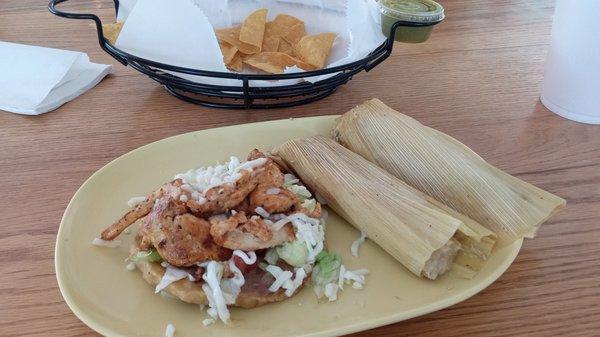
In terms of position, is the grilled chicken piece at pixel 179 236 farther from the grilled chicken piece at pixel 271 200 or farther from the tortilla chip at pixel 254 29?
the tortilla chip at pixel 254 29

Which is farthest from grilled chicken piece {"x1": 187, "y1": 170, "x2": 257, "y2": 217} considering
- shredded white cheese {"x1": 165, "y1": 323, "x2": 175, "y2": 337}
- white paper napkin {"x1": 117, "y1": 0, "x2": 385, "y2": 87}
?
white paper napkin {"x1": 117, "y1": 0, "x2": 385, "y2": 87}

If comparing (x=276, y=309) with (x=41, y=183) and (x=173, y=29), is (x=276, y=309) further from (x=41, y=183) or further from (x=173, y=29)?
(x=173, y=29)

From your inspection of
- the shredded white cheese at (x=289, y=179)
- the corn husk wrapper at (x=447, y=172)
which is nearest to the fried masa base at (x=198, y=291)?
the shredded white cheese at (x=289, y=179)

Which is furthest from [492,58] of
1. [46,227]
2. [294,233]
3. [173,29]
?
[46,227]

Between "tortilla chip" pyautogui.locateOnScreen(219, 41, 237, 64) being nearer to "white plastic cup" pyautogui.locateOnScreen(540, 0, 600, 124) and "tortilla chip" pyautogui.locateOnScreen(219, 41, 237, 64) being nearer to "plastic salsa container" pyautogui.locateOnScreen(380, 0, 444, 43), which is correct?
"plastic salsa container" pyautogui.locateOnScreen(380, 0, 444, 43)

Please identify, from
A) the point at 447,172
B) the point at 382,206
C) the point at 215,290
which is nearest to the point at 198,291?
the point at 215,290
